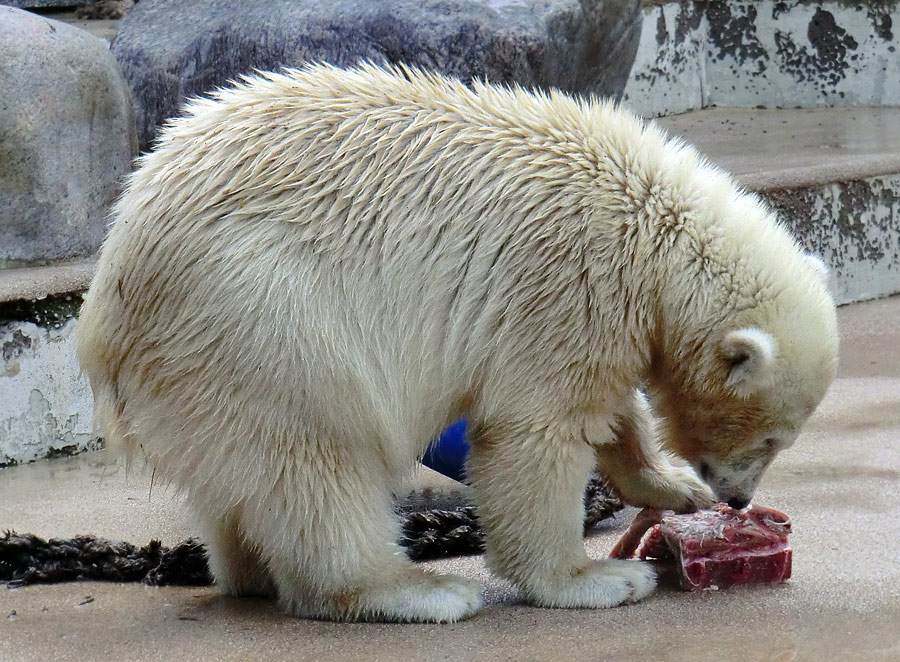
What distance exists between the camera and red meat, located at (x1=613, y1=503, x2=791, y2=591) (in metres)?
2.49

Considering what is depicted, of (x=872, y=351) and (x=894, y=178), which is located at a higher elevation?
(x=894, y=178)

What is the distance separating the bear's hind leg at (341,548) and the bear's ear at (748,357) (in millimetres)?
707

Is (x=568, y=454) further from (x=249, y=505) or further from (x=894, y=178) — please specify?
(x=894, y=178)

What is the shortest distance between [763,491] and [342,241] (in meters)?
1.46

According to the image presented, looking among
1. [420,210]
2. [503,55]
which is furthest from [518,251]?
[503,55]

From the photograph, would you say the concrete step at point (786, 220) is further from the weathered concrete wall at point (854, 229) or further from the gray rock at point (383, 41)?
the gray rock at point (383, 41)

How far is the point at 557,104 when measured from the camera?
2.60 meters

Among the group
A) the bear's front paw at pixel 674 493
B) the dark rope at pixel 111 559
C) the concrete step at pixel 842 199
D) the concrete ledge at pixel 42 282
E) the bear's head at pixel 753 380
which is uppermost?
the concrete step at pixel 842 199

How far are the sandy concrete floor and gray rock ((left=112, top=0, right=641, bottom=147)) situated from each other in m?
1.62

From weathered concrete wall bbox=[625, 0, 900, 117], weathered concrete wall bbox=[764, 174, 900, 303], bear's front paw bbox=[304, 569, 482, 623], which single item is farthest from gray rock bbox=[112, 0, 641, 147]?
weathered concrete wall bbox=[625, 0, 900, 117]

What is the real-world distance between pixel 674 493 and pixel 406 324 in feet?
2.86

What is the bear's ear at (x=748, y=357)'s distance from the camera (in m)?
2.35

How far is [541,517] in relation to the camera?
2.42 m

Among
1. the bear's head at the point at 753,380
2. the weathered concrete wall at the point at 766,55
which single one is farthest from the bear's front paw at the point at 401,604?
the weathered concrete wall at the point at 766,55
